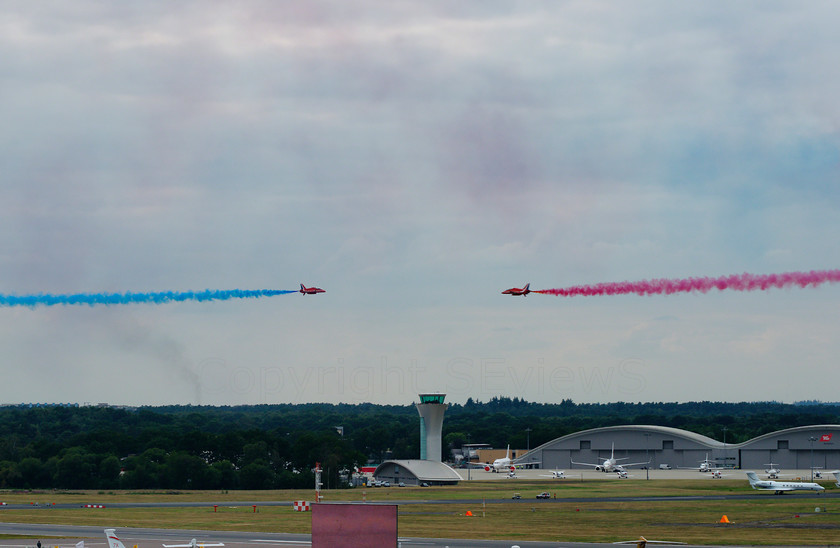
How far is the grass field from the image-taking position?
91.4m

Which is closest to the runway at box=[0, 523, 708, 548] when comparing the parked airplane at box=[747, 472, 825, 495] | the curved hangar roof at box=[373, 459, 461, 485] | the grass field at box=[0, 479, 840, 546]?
the grass field at box=[0, 479, 840, 546]

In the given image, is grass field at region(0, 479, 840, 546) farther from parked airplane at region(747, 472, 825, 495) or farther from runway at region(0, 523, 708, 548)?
runway at region(0, 523, 708, 548)

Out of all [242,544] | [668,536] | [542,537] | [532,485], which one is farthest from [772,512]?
[532,485]

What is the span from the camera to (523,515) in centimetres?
11512

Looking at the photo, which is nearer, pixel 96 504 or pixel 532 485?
pixel 96 504

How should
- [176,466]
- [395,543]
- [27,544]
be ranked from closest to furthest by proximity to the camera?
[395,543]
[27,544]
[176,466]

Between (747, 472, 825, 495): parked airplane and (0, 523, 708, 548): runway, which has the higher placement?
(747, 472, 825, 495): parked airplane

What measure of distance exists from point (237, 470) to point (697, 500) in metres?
92.4

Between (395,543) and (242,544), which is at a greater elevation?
(395,543)

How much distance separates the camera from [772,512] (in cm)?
11312

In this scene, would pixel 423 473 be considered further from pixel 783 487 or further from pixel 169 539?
pixel 169 539

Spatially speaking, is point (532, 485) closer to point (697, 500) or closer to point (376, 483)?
point (376, 483)

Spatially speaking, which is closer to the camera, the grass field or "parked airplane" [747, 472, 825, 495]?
the grass field

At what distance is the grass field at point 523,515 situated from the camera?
91.4m
